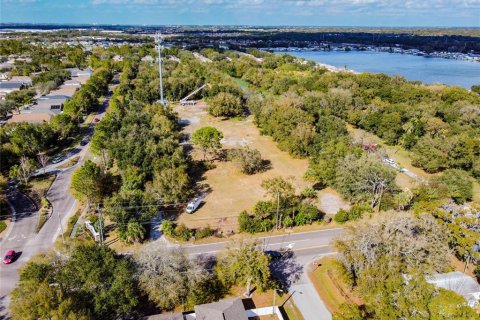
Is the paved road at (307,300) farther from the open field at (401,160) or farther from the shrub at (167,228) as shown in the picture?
the open field at (401,160)

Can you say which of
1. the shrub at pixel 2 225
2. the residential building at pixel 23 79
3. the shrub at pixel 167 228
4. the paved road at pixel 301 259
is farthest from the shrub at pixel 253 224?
the residential building at pixel 23 79

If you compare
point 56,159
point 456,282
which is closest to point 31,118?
point 56,159

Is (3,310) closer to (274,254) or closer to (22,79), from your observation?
(274,254)

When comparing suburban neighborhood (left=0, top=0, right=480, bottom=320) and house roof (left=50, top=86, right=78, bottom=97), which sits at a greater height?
house roof (left=50, top=86, right=78, bottom=97)

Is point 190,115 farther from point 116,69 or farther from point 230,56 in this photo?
point 230,56

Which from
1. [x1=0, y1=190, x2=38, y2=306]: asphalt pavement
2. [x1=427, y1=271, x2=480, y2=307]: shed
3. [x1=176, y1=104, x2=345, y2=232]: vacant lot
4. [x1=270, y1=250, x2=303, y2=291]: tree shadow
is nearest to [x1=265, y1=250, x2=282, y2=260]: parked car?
[x1=270, y1=250, x2=303, y2=291]: tree shadow

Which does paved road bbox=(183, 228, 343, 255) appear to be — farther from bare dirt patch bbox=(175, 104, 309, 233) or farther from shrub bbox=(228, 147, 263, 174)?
shrub bbox=(228, 147, 263, 174)

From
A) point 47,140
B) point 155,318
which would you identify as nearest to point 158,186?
point 155,318
